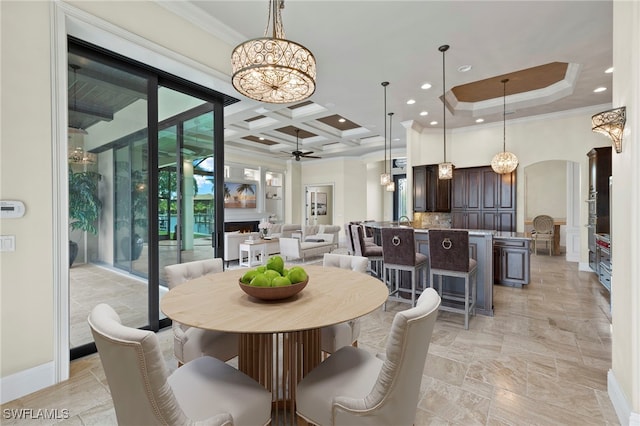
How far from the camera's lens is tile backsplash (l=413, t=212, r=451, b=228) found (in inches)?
279

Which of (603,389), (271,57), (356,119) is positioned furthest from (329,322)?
(356,119)

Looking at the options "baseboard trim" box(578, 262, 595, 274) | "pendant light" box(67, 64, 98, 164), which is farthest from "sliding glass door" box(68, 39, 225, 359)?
"baseboard trim" box(578, 262, 595, 274)

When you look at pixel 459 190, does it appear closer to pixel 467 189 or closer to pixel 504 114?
pixel 467 189

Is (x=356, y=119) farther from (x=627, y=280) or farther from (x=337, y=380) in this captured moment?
(x=337, y=380)

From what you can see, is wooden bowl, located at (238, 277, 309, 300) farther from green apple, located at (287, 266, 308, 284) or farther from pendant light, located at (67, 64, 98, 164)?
pendant light, located at (67, 64, 98, 164)

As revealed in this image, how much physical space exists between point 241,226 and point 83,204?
7.01 metres

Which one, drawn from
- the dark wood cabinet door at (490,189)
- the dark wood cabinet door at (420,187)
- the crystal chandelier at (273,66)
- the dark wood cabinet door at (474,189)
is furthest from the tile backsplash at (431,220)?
the crystal chandelier at (273,66)

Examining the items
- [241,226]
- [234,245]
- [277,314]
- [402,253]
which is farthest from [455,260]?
[241,226]

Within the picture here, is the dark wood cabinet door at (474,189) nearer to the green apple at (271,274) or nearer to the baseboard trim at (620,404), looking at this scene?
the baseboard trim at (620,404)

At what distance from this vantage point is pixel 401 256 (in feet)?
11.8

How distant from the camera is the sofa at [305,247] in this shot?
6492 mm

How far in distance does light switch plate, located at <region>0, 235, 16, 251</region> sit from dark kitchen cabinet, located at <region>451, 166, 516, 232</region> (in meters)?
7.46

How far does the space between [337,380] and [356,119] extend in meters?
5.81

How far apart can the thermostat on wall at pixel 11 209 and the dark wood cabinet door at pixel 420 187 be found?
6.51m
